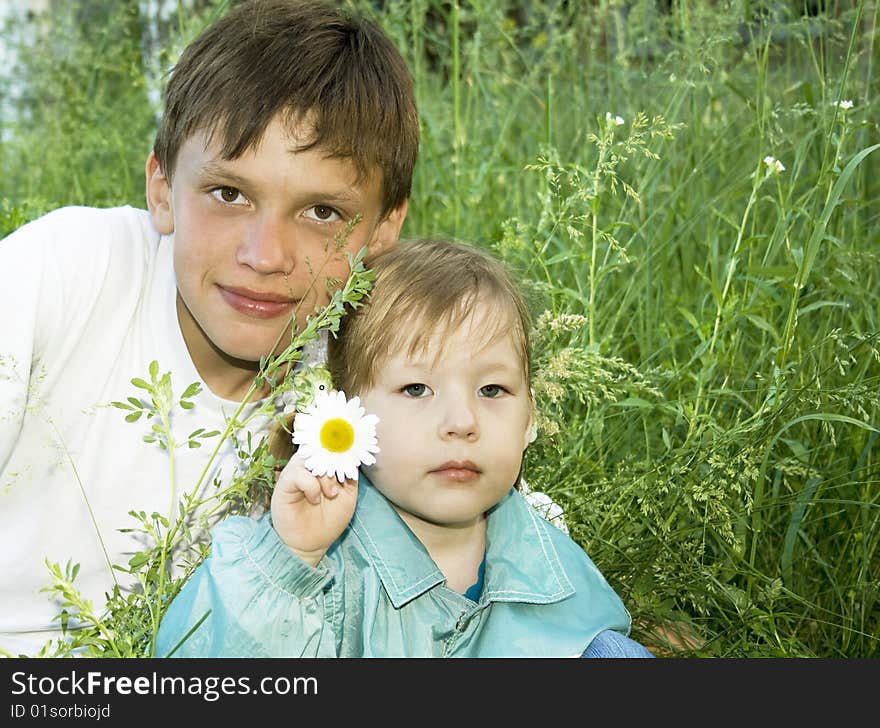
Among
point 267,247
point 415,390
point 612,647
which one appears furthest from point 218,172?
point 612,647

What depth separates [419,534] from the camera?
6.86 feet

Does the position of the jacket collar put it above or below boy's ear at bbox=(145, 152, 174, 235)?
below

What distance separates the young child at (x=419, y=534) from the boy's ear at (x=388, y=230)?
30 cm

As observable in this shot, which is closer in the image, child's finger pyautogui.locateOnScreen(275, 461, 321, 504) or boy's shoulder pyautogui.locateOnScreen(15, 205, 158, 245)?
child's finger pyautogui.locateOnScreen(275, 461, 321, 504)

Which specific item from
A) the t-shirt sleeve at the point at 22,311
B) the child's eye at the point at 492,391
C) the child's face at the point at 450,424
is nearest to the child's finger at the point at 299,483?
the child's face at the point at 450,424

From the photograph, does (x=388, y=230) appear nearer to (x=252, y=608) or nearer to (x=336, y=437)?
(x=336, y=437)

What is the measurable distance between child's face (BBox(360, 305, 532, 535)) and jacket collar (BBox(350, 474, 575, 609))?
5cm

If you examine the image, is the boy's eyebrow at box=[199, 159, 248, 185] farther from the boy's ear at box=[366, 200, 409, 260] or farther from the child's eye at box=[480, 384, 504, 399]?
the child's eye at box=[480, 384, 504, 399]

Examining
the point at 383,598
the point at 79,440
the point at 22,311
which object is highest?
the point at 22,311

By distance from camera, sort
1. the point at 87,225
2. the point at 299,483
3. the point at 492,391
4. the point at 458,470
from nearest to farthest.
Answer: the point at 299,483 → the point at 458,470 → the point at 492,391 → the point at 87,225

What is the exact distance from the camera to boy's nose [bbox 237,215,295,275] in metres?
2.22

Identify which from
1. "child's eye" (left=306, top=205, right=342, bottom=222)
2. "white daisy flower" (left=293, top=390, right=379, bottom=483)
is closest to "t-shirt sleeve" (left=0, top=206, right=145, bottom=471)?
"child's eye" (left=306, top=205, right=342, bottom=222)

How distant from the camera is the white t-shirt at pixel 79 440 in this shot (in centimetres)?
231

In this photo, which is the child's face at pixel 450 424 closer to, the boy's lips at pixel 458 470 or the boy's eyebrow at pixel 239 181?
the boy's lips at pixel 458 470
